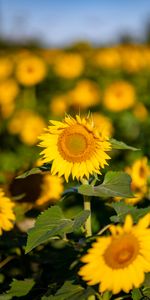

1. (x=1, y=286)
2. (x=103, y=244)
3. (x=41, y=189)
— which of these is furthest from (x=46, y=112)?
(x=103, y=244)

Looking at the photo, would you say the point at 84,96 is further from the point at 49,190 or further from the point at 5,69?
the point at 49,190

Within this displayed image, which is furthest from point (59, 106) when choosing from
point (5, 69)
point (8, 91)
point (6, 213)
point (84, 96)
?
point (6, 213)

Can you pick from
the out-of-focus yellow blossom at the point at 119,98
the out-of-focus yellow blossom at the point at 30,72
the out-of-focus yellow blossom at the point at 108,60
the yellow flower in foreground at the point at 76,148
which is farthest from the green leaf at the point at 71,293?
the out-of-focus yellow blossom at the point at 108,60

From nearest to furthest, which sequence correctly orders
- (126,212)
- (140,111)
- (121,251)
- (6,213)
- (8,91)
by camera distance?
(121,251), (126,212), (6,213), (140,111), (8,91)

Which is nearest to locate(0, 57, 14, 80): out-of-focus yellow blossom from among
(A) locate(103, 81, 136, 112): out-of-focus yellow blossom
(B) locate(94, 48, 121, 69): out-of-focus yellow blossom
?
(B) locate(94, 48, 121, 69): out-of-focus yellow blossom

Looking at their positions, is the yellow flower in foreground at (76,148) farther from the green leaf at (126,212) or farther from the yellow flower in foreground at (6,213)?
the yellow flower in foreground at (6,213)

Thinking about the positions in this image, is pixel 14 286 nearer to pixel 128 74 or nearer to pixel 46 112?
pixel 46 112

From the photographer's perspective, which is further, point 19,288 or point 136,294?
point 19,288
